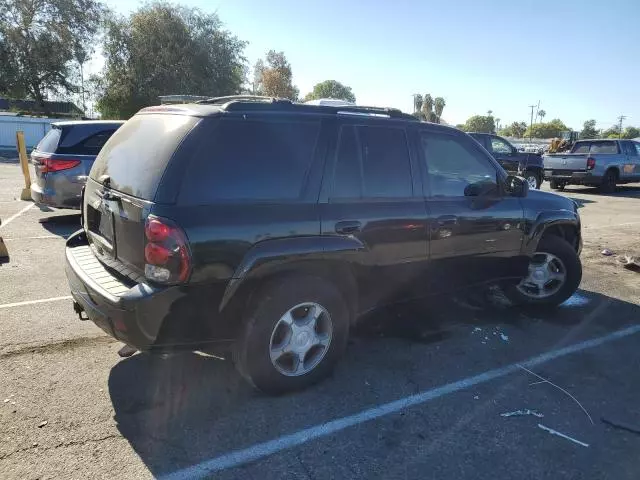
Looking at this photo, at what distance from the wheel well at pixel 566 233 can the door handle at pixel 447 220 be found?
64.2 inches

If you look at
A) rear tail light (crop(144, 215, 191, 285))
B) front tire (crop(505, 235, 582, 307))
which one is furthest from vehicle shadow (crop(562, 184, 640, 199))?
rear tail light (crop(144, 215, 191, 285))

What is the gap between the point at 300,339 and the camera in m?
3.47

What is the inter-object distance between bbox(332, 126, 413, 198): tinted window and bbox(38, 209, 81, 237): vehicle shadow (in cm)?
600

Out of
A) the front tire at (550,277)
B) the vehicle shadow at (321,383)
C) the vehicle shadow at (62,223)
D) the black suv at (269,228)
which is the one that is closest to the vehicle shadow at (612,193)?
the front tire at (550,277)

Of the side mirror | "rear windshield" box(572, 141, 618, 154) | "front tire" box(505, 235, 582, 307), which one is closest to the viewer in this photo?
the side mirror

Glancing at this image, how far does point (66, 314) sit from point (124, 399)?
1.79 meters

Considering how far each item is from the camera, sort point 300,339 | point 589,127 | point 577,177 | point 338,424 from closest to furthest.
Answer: point 338,424 < point 300,339 < point 577,177 < point 589,127

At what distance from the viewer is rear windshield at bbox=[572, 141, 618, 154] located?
1819cm

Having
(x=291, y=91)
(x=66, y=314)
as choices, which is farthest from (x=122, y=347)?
(x=291, y=91)

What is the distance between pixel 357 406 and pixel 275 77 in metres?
66.6

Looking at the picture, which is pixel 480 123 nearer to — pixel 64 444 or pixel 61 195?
pixel 61 195

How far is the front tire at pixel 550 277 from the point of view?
528 cm

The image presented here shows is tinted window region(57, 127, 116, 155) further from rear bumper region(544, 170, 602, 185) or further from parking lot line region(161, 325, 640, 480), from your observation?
rear bumper region(544, 170, 602, 185)

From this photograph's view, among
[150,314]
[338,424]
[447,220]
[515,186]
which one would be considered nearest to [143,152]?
[150,314]
